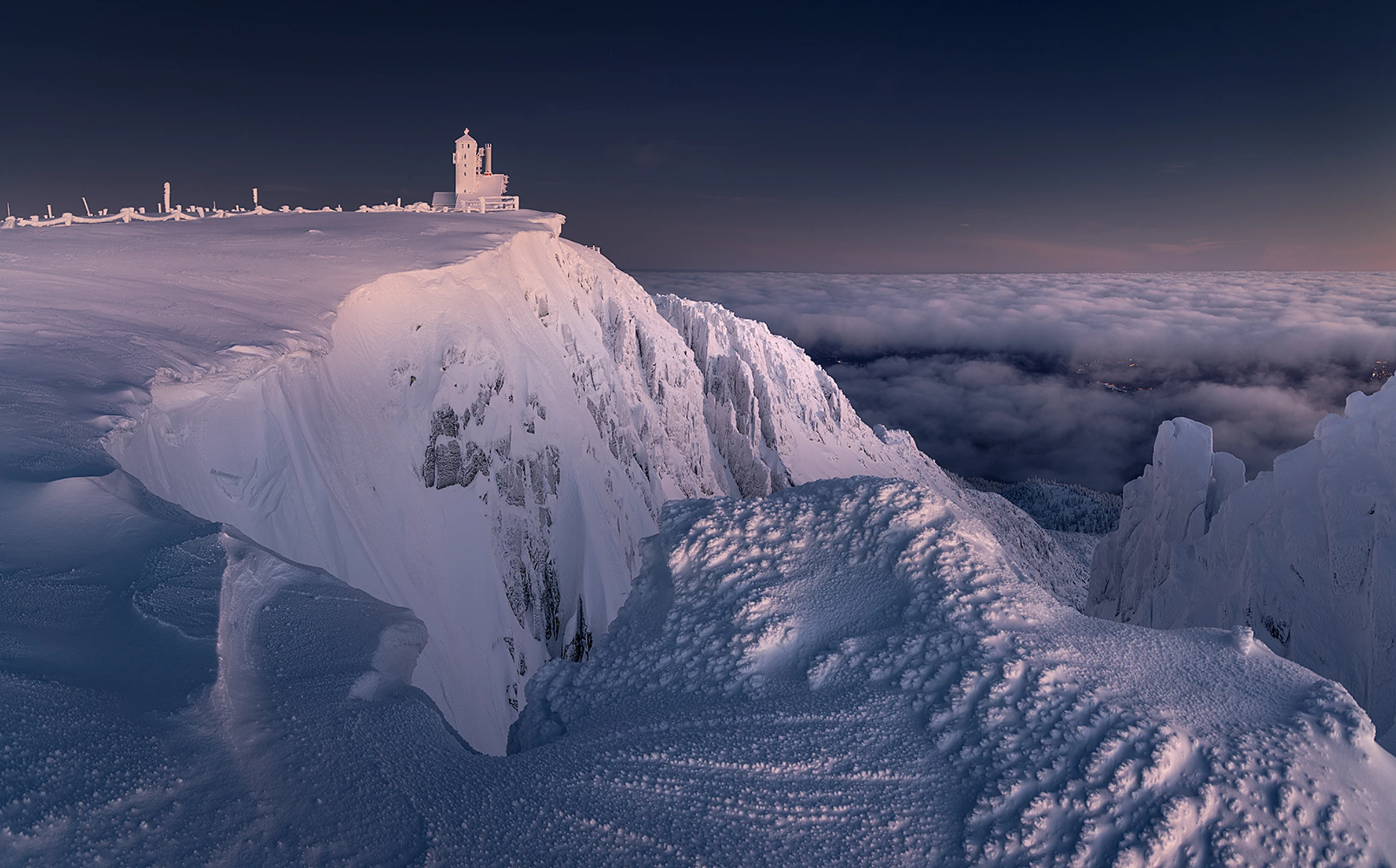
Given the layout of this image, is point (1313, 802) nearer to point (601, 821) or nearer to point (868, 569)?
point (868, 569)

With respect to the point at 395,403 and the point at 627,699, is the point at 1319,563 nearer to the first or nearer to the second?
the point at 627,699

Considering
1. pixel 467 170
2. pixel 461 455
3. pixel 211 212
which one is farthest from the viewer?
pixel 467 170

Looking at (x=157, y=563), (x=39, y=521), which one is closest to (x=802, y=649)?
(x=157, y=563)

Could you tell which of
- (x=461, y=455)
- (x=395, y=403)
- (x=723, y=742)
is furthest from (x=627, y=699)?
(x=461, y=455)

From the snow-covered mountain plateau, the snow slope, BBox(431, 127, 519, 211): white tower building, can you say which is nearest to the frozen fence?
BBox(431, 127, 519, 211): white tower building

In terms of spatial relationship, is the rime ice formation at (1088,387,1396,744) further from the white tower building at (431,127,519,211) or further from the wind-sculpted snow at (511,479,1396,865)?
the white tower building at (431,127,519,211)

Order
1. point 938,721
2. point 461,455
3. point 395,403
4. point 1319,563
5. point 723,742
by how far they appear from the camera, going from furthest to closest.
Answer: point 461,455
point 395,403
point 1319,563
point 723,742
point 938,721
